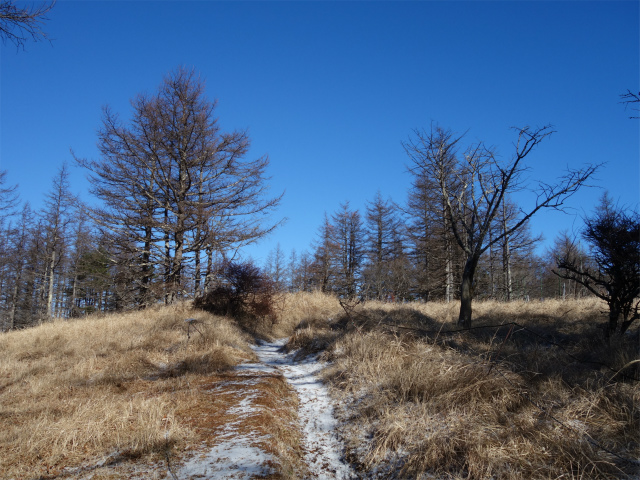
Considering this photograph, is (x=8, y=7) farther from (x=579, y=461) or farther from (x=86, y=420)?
(x=579, y=461)

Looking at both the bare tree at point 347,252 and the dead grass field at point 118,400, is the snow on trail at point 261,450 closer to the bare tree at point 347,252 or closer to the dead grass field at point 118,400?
the dead grass field at point 118,400

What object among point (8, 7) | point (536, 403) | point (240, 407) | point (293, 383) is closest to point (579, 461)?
point (536, 403)

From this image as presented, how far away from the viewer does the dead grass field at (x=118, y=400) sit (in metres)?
3.33

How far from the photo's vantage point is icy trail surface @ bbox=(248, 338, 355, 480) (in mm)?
3554

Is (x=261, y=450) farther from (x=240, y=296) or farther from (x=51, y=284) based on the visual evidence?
(x=51, y=284)

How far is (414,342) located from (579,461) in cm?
374

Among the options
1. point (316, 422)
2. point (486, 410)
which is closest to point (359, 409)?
point (316, 422)

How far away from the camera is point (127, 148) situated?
51.1 ft

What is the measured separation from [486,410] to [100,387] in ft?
17.6

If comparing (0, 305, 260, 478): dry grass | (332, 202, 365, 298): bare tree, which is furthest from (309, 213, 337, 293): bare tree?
(0, 305, 260, 478): dry grass

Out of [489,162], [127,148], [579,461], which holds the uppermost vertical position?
[127,148]

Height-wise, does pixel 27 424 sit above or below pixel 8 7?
below

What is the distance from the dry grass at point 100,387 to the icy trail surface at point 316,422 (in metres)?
1.29

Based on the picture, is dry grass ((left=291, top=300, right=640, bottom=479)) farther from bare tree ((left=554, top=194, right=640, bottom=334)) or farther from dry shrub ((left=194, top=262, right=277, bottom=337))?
dry shrub ((left=194, top=262, right=277, bottom=337))
